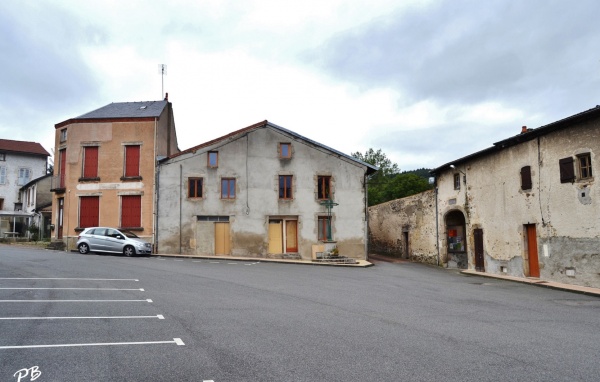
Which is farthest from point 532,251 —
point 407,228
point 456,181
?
point 407,228

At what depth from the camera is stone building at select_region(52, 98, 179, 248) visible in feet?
83.0

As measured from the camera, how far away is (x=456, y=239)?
24859 millimetres

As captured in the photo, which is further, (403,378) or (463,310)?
(463,310)

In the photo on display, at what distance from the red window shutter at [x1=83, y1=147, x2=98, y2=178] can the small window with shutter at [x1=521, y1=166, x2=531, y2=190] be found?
22.5 m

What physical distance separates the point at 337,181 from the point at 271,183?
3.86m

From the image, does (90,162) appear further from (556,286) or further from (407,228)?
(556,286)

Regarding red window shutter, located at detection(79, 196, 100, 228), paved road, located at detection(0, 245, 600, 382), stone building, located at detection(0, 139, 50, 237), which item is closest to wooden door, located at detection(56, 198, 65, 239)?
red window shutter, located at detection(79, 196, 100, 228)

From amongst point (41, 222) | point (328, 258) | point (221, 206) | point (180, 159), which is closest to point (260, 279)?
point (328, 258)

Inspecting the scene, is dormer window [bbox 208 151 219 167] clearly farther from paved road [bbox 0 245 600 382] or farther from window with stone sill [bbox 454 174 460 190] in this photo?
window with stone sill [bbox 454 174 460 190]

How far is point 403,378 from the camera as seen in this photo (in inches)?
202

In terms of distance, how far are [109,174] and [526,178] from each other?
21816 millimetres

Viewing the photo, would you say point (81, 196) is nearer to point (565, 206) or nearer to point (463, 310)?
point (463, 310)

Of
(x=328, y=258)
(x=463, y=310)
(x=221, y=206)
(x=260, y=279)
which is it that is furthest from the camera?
(x=221, y=206)

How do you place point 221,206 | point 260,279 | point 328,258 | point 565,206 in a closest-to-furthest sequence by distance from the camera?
point 260,279, point 565,206, point 328,258, point 221,206
